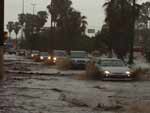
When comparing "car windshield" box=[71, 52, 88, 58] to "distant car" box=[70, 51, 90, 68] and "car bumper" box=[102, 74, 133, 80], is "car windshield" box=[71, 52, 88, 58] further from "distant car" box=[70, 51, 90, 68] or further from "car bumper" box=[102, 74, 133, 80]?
"car bumper" box=[102, 74, 133, 80]

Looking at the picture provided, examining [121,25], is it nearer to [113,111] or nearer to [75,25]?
[113,111]

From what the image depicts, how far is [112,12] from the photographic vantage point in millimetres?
68500

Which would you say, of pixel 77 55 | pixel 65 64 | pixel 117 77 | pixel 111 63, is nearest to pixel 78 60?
pixel 77 55

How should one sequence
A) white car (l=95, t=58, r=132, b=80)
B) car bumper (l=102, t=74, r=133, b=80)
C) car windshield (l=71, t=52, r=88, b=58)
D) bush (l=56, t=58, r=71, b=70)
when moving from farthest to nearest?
bush (l=56, t=58, r=71, b=70) → car windshield (l=71, t=52, r=88, b=58) → car bumper (l=102, t=74, r=133, b=80) → white car (l=95, t=58, r=132, b=80)

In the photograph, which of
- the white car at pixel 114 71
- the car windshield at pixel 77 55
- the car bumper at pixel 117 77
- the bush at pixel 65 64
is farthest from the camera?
the bush at pixel 65 64

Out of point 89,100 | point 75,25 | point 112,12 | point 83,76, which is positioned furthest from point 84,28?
point 89,100

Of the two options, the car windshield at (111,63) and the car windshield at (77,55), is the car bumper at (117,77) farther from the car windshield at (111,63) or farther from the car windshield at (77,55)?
the car windshield at (77,55)

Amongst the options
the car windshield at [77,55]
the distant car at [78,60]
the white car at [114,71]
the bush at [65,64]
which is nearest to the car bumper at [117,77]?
the white car at [114,71]

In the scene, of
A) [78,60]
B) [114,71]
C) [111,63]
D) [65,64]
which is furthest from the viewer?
[65,64]

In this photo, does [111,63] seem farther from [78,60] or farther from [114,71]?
[78,60]

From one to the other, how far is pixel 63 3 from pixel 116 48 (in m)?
64.4

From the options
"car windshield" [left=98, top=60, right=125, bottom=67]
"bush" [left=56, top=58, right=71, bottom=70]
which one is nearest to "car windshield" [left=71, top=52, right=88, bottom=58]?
"bush" [left=56, top=58, right=71, bottom=70]

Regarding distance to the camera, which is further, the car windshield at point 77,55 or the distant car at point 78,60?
the car windshield at point 77,55

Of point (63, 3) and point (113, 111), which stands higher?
point (63, 3)
